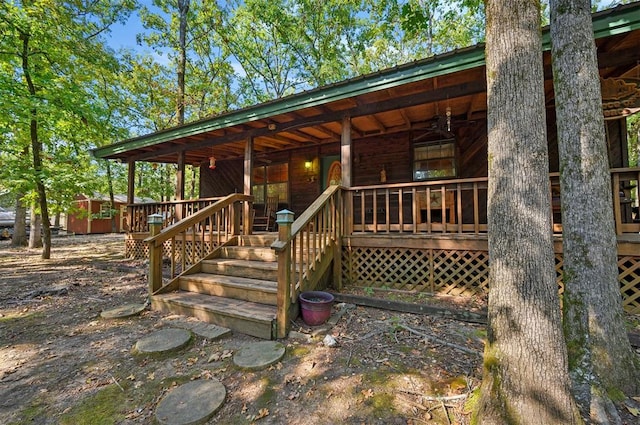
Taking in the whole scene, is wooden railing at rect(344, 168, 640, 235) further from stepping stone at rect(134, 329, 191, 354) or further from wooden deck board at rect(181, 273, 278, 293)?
stepping stone at rect(134, 329, 191, 354)

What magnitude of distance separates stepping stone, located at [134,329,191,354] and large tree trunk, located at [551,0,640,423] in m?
3.30

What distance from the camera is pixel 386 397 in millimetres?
2078

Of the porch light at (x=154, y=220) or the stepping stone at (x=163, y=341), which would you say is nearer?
the stepping stone at (x=163, y=341)

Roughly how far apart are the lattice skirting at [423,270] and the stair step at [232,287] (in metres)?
1.57

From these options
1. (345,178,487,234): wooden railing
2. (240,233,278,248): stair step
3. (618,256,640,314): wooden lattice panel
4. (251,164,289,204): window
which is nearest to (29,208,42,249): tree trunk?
(251,164,289,204): window

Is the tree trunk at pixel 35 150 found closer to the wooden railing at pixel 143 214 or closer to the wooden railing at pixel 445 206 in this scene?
Result: the wooden railing at pixel 143 214

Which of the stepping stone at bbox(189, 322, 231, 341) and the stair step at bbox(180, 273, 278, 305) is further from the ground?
the stair step at bbox(180, 273, 278, 305)

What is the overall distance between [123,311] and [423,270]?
4.40 metres

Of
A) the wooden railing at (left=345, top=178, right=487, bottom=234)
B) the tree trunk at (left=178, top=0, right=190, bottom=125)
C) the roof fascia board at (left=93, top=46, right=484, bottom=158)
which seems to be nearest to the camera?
the roof fascia board at (left=93, top=46, right=484, bottom=158)

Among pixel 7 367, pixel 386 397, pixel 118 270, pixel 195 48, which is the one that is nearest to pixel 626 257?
pixel 386 397

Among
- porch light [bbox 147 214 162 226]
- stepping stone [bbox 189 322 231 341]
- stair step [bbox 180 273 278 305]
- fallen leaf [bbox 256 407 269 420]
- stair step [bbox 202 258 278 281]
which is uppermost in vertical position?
porch light [bbox 147 214 162 226]

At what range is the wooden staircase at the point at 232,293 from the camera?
320cm

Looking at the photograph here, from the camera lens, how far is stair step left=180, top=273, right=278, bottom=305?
11.7ft

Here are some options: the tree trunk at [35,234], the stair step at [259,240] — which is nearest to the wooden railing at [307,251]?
the stair step at [259,240]
